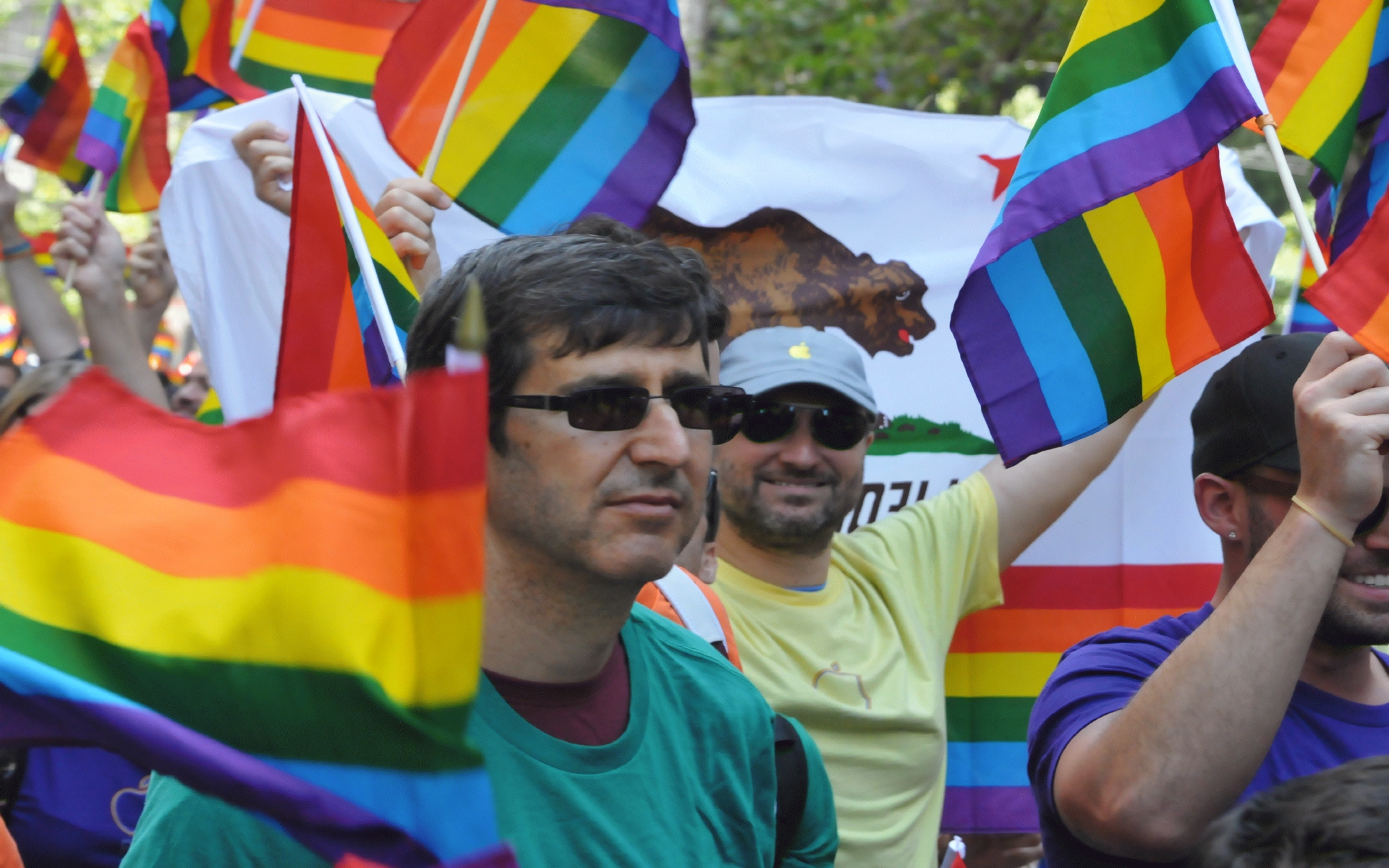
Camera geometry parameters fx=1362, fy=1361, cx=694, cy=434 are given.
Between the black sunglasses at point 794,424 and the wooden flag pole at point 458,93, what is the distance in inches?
38.4

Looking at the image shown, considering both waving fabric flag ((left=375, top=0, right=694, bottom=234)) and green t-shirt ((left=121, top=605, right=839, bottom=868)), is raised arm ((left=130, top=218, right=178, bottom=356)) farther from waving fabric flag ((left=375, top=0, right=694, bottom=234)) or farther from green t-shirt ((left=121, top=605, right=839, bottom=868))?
green t-shirt ((left=121, top=605, right=839, bottom=868))

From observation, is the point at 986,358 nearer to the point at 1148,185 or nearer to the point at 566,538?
the point at 1148,185

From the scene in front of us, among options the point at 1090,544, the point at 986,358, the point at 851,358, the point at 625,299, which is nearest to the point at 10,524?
the point at 625,299

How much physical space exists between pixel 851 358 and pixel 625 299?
5.69 ft

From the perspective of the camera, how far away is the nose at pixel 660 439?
1.83m

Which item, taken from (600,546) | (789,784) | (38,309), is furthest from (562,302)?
(38,309)

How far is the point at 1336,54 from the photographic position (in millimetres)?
2738

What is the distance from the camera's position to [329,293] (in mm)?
2734

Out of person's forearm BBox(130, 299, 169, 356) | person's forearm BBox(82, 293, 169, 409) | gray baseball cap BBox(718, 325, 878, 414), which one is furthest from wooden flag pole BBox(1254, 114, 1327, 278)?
person's forearm BBox(130, 299, 169, 356)

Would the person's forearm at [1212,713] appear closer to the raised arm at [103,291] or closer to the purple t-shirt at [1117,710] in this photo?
the purple t-shirt at [1117,710]

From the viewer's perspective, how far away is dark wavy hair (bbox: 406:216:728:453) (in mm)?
1834

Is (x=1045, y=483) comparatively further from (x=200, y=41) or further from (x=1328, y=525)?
(x=200, y=41)

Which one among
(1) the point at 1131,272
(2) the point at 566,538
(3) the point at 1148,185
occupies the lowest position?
(2) the point at 566,538

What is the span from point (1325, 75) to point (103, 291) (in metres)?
3.66
